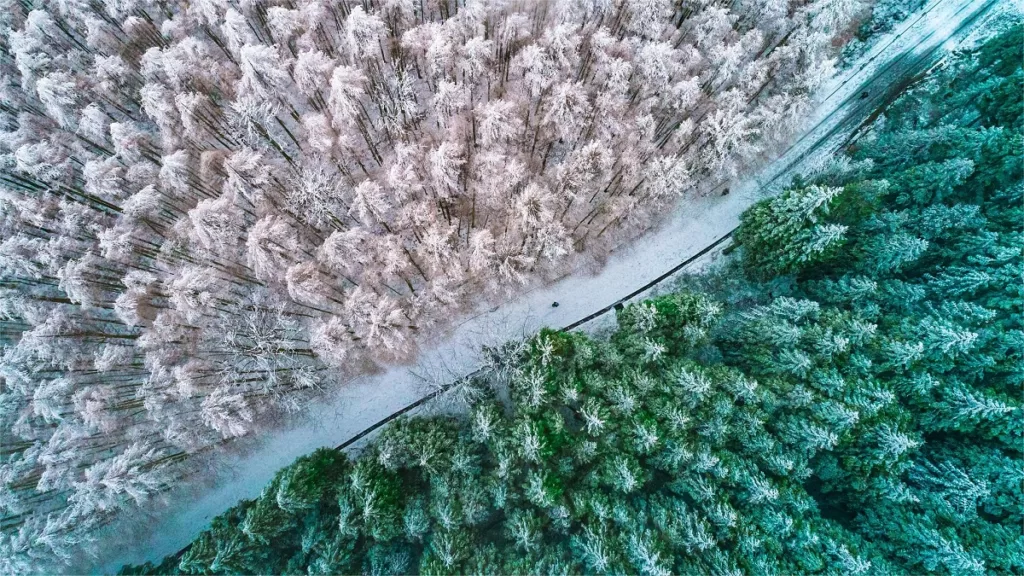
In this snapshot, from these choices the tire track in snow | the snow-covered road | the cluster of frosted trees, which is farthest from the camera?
the tire track in snow

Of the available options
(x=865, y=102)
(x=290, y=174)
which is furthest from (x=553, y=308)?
(x=865, y=102)

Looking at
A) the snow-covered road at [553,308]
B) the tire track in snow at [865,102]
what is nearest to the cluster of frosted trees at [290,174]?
the snow-covered road at [553,308]

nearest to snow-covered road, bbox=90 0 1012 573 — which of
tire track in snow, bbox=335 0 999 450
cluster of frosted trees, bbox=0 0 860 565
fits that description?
tire track in snow, bbox=335 0 999 450

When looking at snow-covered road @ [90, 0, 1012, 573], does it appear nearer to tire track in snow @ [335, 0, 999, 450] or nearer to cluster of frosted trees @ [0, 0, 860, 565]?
tire track in snow @ [335, 0, 999, 450]

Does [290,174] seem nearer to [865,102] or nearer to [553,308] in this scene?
[553,308]

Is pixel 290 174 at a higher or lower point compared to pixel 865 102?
higher

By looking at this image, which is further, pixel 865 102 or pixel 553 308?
pixel 865 102
